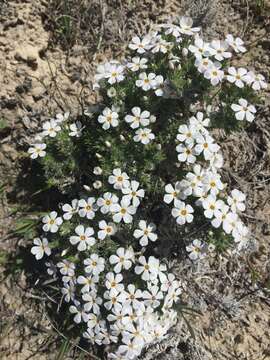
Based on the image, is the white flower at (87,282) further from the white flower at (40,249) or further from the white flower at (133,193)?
the white flower at (133,193)

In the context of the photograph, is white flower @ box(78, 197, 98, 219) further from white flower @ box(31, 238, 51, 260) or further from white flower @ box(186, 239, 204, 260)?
white flower @ box(186, 239, 204, 260)

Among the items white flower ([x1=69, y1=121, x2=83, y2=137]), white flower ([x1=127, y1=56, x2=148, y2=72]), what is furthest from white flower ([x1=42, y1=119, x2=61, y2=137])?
white flower ([x1=127, y1=56, x2=148, y2=72])

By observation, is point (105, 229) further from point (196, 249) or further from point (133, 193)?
point (196, 249)

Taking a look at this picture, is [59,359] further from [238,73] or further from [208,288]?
[238,73]

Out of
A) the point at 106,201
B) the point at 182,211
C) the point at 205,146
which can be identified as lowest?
the point at 106,201

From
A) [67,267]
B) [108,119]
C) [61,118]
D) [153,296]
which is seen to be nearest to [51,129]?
[61,118]

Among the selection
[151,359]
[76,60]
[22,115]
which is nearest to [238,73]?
[76,60]
